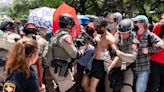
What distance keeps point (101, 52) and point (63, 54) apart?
28.7 inches

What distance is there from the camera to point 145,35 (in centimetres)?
596

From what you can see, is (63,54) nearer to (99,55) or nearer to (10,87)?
(99,55)

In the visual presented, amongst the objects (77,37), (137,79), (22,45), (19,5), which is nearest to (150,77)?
(137,79)

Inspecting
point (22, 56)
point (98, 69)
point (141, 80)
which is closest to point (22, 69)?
point (22, 56)

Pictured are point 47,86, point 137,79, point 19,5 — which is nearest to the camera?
point 137,79

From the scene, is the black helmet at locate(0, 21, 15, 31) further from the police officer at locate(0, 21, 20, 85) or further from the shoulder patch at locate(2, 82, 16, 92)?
the shoulder patch at locate(2, 82, 16, 92)

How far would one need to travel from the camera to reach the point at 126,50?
5.60 m

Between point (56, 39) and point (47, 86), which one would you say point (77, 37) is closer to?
point (56, 39)

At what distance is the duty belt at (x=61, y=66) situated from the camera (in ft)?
17.8

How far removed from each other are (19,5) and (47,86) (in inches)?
1460

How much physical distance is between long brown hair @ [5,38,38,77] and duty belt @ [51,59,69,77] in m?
2.21

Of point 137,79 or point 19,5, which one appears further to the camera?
point 19,5

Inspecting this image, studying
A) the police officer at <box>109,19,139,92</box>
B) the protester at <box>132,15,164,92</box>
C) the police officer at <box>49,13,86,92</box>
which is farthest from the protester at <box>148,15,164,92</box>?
the police officer at <box>49,13,86,92</box>

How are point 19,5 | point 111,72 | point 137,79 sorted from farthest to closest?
point 19,5 < point 137,79 < point 111,72
